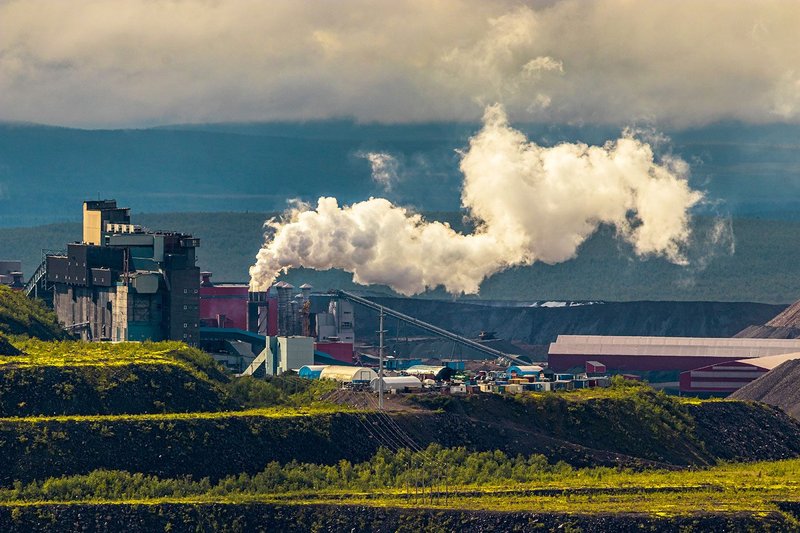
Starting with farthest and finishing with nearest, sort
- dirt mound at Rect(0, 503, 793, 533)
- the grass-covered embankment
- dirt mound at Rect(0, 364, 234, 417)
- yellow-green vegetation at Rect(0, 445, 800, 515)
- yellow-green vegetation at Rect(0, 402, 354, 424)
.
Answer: dirt mound at Rect(0, 364, 234, 417)
yellow-green vegetation at Rect(0, 402, 354, 424)
yellow-green vegetation at Rect(0, 445, 800, 515)
the grass-covered embankment
dirt mound at Rect(0, 503, 793, 533)

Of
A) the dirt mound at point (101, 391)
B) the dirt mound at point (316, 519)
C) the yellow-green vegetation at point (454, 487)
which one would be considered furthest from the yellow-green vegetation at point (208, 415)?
the dirt mound at point (316, 519)

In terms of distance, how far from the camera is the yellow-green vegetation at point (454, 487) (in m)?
170

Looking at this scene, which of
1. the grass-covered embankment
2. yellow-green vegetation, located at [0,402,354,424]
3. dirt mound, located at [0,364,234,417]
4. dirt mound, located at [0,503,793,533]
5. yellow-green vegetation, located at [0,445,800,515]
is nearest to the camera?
dirt mound, located at [0,503,793,533]

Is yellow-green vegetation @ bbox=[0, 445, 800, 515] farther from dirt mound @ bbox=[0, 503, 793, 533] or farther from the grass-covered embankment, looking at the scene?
dirt mound @ bbox=[0, 503, 793, 533]

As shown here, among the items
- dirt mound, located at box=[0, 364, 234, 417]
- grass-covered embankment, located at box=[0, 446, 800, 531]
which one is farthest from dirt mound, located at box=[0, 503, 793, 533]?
dirt mound, located at box=[0, 364, 234, 417]

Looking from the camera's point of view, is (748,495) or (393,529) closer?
(393,529)

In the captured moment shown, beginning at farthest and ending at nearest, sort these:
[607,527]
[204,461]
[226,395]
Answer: [226,395]
[204,461]
[607,527]

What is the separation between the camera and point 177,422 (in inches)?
7121

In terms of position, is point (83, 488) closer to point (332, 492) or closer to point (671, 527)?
point (332, 492)

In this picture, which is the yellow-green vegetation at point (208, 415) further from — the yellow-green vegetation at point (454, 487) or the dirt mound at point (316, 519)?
the dirt mound at point (316, 519)

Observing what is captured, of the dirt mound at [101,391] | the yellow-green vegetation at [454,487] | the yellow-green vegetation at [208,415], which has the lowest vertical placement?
the yellow-green vegetation at [454,487]

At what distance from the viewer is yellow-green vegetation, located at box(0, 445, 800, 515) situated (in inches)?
6688

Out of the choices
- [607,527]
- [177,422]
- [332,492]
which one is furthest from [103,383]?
[607,527]

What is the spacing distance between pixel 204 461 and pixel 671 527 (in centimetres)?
3353
